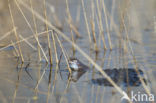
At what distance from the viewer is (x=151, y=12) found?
33.1 ft

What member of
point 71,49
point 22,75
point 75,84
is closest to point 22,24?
point 71,49

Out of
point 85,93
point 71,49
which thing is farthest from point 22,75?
point 71,49

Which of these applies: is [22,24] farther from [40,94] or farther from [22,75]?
[40,94]

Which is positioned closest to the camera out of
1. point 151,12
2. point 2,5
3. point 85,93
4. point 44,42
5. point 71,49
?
point 85,93

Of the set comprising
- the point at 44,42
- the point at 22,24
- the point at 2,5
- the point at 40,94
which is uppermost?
the point at 2,5

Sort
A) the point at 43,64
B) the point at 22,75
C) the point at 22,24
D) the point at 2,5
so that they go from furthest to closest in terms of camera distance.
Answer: the point at 2,5
the point at 22,24
the point at 43,64
the point at 22,75

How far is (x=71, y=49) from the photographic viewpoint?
6562 millimetres

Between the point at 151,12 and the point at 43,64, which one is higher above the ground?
the point at 151,12

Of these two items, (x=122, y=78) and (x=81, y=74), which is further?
(x=81, y=74)

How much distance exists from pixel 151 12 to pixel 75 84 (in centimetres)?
649

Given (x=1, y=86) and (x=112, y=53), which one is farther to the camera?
(x=112, y=53)

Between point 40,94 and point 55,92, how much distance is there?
0.70 ft

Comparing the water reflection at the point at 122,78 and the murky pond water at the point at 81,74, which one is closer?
the murky pond water at the point at 81,74

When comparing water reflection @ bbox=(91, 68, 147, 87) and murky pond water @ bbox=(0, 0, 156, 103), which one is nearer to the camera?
murky pond water @ bbox=(0, 0, 156, 103)
